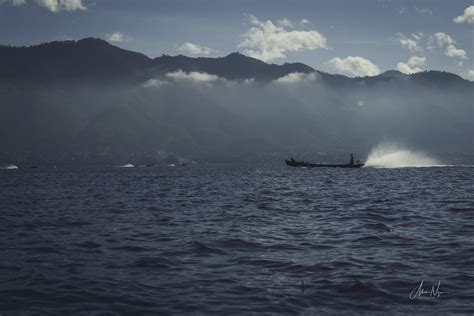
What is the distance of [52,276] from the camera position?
1462 centimetres

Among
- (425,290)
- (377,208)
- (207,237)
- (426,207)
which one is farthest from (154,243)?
(426,207)

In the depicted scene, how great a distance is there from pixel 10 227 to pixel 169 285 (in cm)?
1672

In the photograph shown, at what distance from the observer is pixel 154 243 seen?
2041 centimetres

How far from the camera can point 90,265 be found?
1622cm

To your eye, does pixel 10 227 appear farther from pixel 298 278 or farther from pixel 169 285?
pixel 298 278

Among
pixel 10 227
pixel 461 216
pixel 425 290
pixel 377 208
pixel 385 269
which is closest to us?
pixel 425 290

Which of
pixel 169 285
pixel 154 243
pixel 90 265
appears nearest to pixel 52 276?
pixel 90 265

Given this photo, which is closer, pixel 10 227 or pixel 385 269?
pixel 385 269

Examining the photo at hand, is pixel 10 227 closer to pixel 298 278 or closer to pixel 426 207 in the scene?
pixel 298 278

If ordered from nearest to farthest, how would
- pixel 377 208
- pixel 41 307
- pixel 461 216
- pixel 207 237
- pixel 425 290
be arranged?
1. pixel 41 307
2. pixel 425 290
3. pixel 207 237
4. pixel 461 216
5. pixel 377 208

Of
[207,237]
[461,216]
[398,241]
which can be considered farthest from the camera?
[461,216]

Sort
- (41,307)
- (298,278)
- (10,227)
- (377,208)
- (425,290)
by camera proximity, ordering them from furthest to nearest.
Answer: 1. (377,208)
2. (10,227)
3. (298,278)
4. (425,290)
5. (41,307)

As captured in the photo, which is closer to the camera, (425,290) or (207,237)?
(425,290)

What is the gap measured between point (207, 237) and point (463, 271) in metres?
12.0
